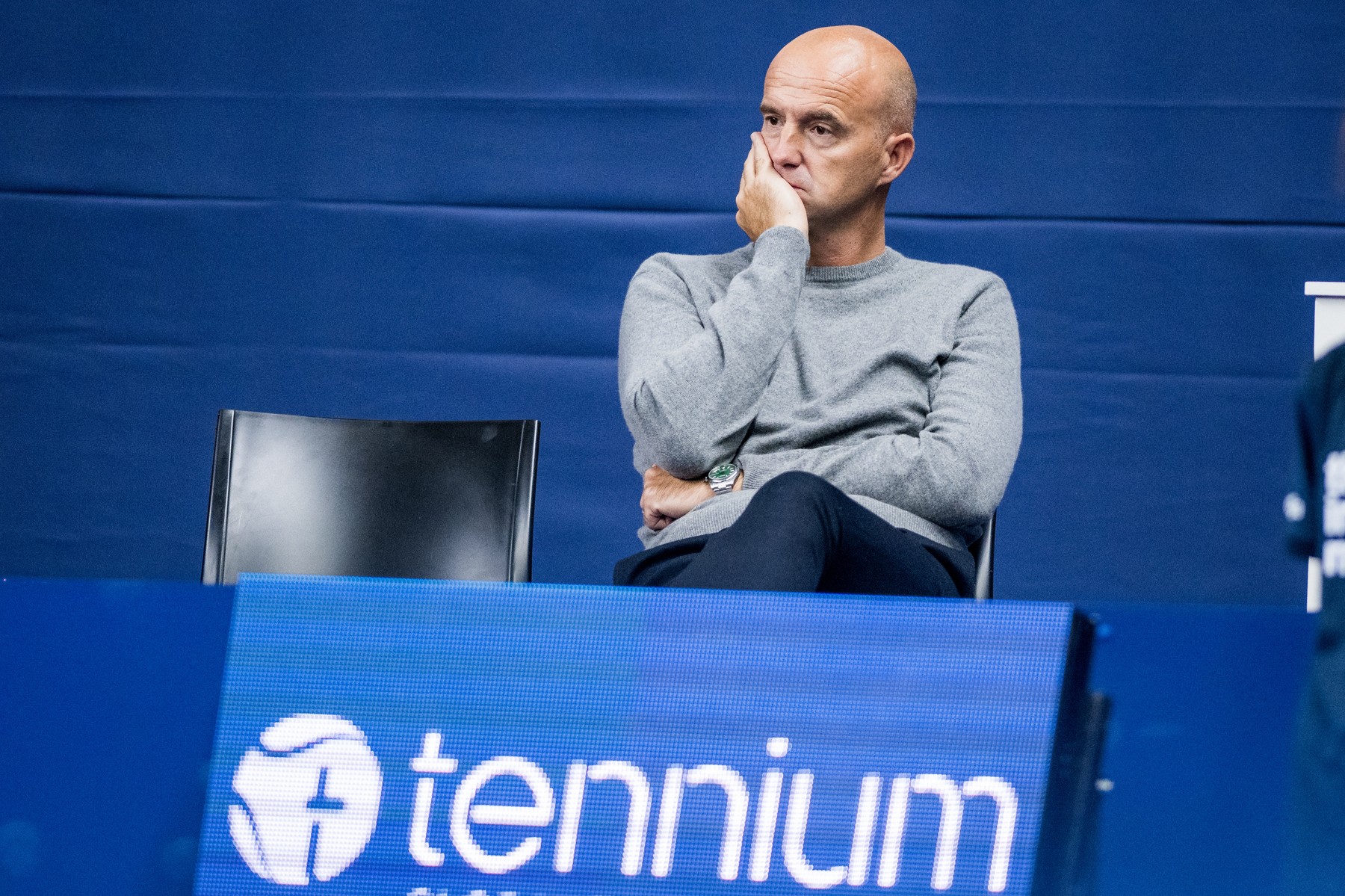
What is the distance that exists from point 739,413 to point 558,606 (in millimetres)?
669

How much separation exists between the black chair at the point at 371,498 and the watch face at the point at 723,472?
364 mm

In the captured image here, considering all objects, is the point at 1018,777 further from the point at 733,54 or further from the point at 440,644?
the point at 733,54

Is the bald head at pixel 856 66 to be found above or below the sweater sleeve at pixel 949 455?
above

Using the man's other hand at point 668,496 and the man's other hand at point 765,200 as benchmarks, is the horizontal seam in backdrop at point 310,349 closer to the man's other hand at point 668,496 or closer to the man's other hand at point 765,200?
the man's other hand at point 765,200

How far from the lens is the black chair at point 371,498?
5.16 ft

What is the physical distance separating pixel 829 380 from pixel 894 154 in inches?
13.3

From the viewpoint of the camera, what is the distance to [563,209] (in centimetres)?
266

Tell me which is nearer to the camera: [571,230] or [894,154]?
[894,154]

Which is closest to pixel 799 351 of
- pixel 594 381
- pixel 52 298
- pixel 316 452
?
pixel 316 452

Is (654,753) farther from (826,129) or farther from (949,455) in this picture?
(826,129)

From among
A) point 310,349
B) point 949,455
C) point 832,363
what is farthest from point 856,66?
point 310,349

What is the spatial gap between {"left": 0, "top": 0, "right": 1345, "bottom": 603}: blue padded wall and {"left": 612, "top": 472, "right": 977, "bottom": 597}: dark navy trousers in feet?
4.75

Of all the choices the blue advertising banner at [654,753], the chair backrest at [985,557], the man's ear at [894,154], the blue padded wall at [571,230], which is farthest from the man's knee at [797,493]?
the blue padded wall at [571,230]

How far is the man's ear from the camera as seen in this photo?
146 cm
